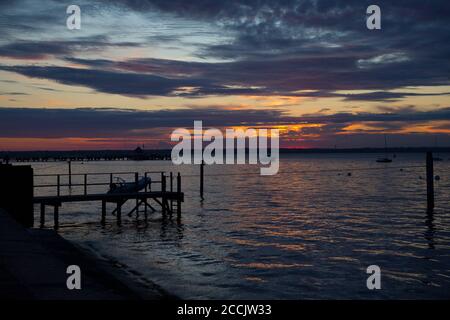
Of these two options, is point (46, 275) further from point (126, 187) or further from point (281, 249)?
point (126, 187)

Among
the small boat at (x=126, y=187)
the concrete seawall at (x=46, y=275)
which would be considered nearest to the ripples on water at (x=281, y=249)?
→ the small boat at (x=126, y=187)

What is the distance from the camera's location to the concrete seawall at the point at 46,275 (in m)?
9.50

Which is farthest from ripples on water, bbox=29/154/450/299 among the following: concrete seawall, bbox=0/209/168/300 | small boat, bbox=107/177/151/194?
concrete seawall, bbox=0/209/168/300

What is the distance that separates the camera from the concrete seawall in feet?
31.2

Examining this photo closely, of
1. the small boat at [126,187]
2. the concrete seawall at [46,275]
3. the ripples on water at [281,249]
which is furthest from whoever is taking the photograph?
the small boat at [126,187]

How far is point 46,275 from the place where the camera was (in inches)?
431

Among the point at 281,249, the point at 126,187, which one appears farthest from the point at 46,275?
the point at 126,187

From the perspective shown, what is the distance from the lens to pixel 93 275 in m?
13.0

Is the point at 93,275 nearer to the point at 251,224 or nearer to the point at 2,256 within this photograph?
the point at 2,256

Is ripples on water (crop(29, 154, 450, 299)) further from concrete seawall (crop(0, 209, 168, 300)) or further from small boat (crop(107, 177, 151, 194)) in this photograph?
concrete seawall (crop(0, 209, 168, 300))

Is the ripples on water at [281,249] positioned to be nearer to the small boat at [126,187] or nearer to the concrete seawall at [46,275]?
the small boat at [126,187]

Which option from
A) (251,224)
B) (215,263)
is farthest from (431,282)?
(251,224)

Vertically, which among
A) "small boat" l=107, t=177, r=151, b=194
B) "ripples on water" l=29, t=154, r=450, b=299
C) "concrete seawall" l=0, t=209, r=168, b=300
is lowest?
"ripples on water" l=29, t=154, r=450, b=299

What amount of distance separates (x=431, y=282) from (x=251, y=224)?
53.0 ft
